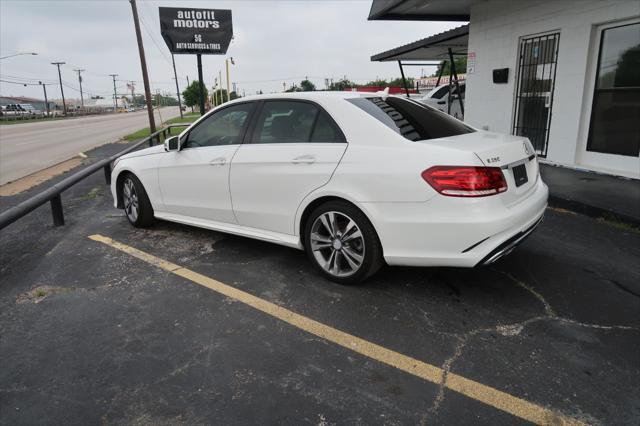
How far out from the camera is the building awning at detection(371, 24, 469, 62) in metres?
12.0

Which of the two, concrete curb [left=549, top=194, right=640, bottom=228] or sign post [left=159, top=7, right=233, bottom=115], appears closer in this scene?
concrete curb [left=549, top=194, right=640, bottom=228]

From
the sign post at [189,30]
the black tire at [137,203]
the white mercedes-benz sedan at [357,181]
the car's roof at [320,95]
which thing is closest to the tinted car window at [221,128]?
the white mercedes-benz sedan at [357,181]

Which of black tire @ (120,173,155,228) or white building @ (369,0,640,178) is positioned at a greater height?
white building @ (369,0,640,178)

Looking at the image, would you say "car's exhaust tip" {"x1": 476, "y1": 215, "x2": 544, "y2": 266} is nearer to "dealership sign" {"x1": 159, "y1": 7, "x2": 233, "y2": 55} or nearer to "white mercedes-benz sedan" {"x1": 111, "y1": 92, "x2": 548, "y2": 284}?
"white mercedes-benz sedan" {"x1": 111, "y1": 92, "x2": 548, "y2": 284}

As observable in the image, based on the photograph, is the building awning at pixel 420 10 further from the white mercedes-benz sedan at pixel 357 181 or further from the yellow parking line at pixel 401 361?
the yellow parking line at pixel 401 361

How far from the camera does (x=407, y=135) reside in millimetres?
3725

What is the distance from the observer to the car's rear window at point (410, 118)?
383 cm

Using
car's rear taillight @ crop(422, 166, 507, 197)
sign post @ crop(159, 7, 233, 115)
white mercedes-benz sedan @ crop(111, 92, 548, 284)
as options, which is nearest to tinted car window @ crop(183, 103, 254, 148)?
white mercedes-benz sedan @ crop(111, 92, 548, 284)

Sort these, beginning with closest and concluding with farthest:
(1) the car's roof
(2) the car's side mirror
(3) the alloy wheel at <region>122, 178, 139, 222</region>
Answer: (1) the car's roof < (2) the car's side mirror < (3) the alloy wheel at <region>122, 178, 139, 222</region>

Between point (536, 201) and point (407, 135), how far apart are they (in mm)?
1196

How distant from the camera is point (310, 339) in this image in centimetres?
319

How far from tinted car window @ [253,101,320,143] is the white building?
6.08m

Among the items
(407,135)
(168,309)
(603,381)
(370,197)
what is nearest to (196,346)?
(168,309)

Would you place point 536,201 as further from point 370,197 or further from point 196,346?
point 196,346
